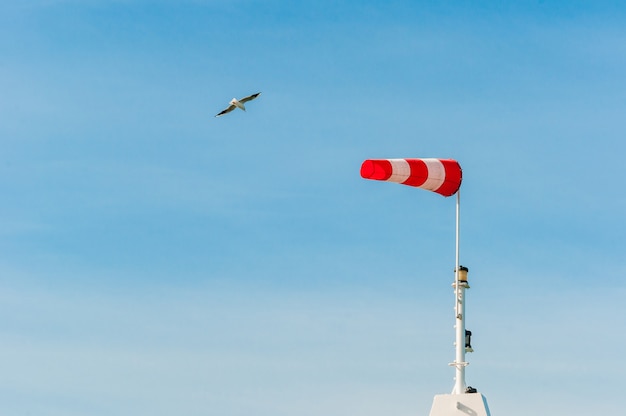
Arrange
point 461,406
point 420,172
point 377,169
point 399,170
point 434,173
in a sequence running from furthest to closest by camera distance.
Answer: point 434,173
point 420,172
point 399,170
point 377,169
point 461,406

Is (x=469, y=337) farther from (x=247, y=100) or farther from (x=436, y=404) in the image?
(x=247, y=100)

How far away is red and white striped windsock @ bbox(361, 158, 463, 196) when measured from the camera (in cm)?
3234

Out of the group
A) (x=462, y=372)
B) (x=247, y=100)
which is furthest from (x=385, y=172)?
(x=247, y=100)

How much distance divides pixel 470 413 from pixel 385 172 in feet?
25.4

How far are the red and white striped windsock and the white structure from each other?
0.68 meters

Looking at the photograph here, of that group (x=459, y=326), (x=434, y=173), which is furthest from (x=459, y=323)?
(x=434, y=173)

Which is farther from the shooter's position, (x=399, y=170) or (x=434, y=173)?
(x=434, y=173)

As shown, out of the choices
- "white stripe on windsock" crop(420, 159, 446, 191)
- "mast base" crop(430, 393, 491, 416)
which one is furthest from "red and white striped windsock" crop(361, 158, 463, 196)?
"mast base" crop(430, 393, 491, 416)

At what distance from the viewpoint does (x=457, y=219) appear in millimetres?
33469

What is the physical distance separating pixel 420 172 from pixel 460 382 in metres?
6.62

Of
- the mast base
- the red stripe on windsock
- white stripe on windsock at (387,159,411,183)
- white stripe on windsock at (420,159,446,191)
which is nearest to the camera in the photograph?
the mast base

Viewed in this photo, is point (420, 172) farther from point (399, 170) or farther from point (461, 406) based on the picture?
point (461, 406)

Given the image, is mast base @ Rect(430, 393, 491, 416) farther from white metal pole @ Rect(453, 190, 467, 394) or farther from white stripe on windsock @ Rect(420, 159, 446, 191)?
white stripe on windsock @ Rect(420, 159, 446, 191)

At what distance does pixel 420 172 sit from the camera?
32844 mm
